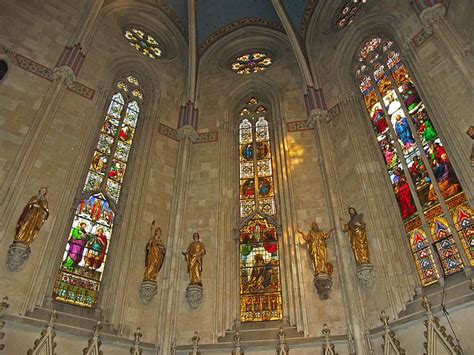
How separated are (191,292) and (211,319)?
0.74m

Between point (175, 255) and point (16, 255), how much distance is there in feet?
11.1

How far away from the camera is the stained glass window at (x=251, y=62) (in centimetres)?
1482

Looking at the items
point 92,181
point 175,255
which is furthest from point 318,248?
point 92,181

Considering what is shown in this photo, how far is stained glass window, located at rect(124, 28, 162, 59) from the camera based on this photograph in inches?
561

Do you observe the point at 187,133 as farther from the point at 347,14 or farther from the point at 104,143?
the point at 347,14

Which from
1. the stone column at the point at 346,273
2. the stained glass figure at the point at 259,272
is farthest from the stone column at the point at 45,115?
the stone column at the point at 346,273

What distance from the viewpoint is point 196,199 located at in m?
11.5

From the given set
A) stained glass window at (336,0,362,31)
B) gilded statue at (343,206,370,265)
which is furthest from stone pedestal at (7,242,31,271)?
stained glass window at (336,0,362,31)

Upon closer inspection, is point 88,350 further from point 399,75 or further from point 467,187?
point 399,75

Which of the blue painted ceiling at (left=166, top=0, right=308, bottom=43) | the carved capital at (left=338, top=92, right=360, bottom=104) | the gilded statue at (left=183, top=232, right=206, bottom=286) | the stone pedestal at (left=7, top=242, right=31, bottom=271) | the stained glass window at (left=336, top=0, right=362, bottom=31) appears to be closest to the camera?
the stone pedestal at (left=7, top=242, right=31, bottom=271)

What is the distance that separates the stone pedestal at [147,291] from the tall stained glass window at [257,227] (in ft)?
6.81

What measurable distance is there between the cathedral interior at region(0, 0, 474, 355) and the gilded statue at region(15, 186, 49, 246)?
4 cm

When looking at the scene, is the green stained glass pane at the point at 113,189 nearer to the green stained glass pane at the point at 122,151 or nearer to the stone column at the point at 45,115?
the green stained glass pane at the point at 122,151

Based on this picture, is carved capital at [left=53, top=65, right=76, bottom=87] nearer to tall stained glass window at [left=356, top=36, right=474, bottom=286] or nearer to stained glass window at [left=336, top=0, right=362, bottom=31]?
tall stained glass window at [left=356, top=36, right=474, bottom=286]
